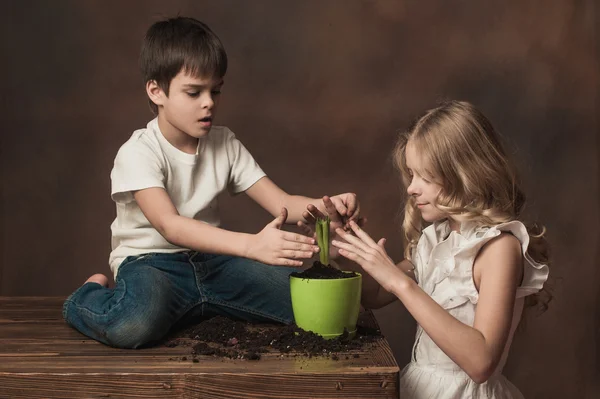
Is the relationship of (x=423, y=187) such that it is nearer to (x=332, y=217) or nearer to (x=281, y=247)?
(x=332, y=217)

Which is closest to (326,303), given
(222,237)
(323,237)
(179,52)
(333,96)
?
(323,237)

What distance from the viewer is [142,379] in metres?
1.87

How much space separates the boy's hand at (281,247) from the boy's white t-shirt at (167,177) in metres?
0.44

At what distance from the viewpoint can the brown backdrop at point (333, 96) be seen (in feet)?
10.6

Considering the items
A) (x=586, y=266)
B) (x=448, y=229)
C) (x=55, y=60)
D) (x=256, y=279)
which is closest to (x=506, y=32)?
(x=586, y=266)

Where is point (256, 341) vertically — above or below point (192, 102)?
below

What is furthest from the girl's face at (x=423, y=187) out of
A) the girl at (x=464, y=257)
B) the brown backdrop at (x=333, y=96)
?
the brown backdrop at (x=333, y=96)

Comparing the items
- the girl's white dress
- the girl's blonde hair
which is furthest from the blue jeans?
the girl's blonde hair

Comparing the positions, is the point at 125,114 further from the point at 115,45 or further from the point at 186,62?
the point at 186,62

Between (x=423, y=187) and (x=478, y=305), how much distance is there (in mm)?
334

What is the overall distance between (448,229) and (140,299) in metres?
0.80

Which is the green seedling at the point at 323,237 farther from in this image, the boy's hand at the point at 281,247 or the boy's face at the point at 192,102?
the boy's face at the point at 192,102

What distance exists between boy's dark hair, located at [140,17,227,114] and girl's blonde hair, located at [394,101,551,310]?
642 millimetres

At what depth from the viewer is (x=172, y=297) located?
2.26m
